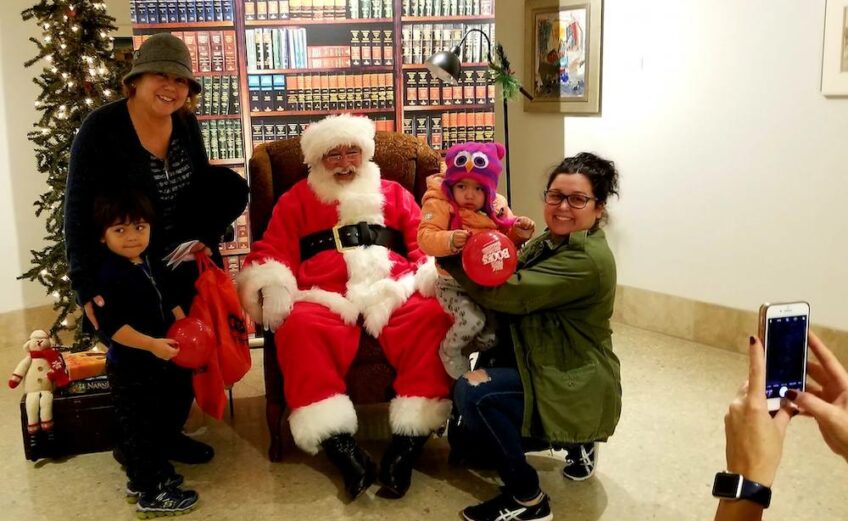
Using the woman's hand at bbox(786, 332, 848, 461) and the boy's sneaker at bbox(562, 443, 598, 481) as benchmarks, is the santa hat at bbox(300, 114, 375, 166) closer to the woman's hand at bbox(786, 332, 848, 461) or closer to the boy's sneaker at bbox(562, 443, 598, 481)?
the boy's sneaker at bbox(562, 443, 598, 481)

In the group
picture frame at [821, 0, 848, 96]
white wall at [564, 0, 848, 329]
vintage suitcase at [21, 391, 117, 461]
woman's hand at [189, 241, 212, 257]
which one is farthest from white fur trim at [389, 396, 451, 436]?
picture frame at [821, 0, 848, 96]

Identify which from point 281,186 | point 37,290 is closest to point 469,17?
point 281,186

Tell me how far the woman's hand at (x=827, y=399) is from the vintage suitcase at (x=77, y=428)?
2489 mm

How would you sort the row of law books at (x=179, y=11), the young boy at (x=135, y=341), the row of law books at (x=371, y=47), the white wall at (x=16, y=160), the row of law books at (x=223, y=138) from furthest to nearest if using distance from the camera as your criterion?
1. the row of law books at (x=371, y=47)
2. the row of law books at (x=223, y=138)
3. the row of law books at (x=179, y=11)
4. the white wall at (x=16, y=160)
5. the young boy at (x=135, y=341)

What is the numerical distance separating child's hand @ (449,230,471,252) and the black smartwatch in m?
1.35

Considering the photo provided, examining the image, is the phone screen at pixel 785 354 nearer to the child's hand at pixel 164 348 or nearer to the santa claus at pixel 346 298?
the santa claus at pixel 346 298

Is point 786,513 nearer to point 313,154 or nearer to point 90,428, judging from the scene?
point 313,154

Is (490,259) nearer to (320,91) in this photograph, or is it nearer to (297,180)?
(297,180)

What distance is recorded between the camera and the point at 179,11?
4.30 meters

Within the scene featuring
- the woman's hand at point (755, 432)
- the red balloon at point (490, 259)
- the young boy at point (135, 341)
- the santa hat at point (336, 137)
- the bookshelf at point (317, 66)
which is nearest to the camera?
the woman's hand at point (755, 432)

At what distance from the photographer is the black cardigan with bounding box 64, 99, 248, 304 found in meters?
2.41

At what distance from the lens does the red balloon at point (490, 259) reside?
218 centimetres

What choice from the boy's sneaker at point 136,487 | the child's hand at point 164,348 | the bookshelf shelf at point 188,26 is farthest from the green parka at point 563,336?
the bookshelf shelf at point 188,26

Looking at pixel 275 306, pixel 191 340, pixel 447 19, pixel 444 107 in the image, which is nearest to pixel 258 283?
pixel 275 306
